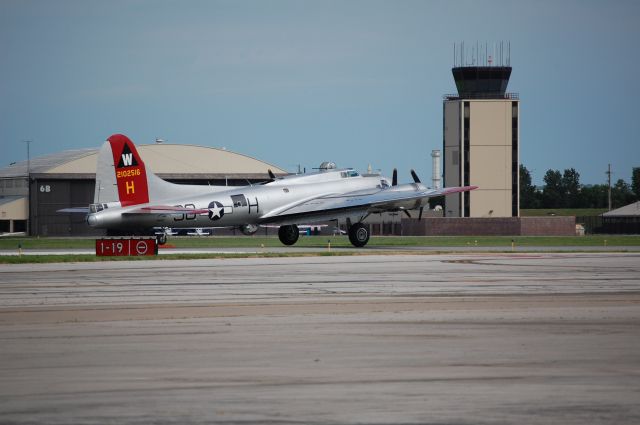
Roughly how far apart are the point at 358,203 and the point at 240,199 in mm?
7376

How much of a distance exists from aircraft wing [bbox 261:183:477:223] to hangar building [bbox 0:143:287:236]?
57.3 m

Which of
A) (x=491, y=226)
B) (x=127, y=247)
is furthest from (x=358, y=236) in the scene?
(x=491, y=226)

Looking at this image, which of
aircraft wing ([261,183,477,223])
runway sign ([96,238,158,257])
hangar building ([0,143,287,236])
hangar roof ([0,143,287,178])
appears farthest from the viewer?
hangar roof ([0,143,287,178])

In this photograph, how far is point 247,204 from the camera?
5709 cm

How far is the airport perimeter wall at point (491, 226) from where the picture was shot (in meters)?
114

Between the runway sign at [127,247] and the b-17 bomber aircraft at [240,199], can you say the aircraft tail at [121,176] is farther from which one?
the runway sign at [127,247]

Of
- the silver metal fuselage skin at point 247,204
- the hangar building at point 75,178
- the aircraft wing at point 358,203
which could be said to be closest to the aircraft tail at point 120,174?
the silver metal fuselage skin at point 247,204

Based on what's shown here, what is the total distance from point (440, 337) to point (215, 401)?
6.60 m

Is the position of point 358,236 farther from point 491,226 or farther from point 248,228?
point 491,226

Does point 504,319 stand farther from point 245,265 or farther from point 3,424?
point 245,265

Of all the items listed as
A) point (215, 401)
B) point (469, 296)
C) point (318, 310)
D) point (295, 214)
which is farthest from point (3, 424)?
point (295, 214)

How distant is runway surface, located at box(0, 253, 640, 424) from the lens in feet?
38.0

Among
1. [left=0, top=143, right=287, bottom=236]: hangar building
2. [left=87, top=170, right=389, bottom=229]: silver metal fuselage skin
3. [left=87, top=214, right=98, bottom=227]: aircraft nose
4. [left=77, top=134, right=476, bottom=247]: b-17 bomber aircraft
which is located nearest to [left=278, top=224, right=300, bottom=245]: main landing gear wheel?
[left=77, top=134, right=476, bottom=247]: b-17 bomber aircraft

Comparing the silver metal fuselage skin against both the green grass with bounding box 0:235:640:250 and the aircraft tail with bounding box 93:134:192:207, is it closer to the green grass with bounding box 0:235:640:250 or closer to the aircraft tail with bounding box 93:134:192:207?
the aircraft tail with bounding box 93:134:192:207
